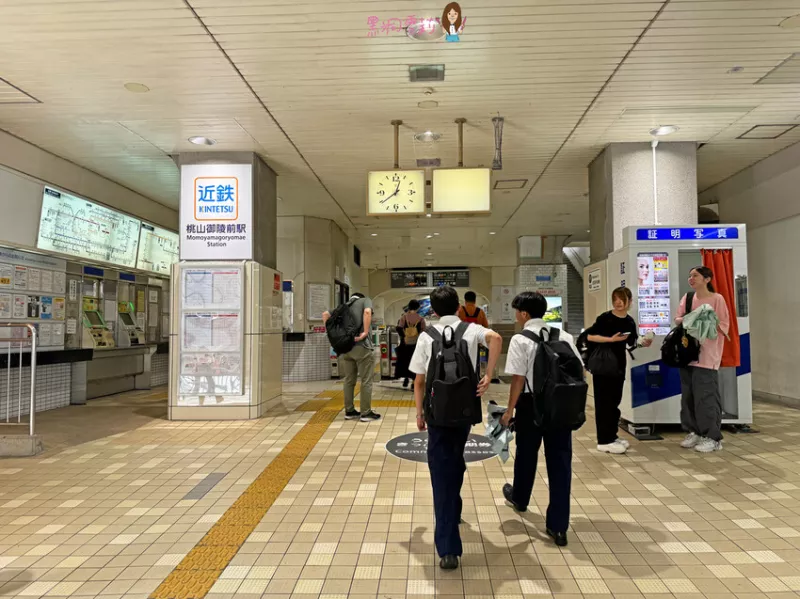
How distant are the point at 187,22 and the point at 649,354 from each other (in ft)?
16.4

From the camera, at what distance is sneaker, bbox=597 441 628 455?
14.9ft

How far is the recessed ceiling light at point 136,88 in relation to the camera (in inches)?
185

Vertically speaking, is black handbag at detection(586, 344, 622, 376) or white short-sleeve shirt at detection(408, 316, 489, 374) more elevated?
white short-sleeve shirt at detection(408, 316, 489, 374)

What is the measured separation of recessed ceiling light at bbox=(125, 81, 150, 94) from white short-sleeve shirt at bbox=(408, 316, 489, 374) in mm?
3848

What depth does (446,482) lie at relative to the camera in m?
2.51

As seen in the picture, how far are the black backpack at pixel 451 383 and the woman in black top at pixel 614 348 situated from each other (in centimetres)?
231

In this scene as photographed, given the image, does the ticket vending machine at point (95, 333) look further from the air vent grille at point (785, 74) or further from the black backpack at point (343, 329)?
the air vent grille at point (785, 74)

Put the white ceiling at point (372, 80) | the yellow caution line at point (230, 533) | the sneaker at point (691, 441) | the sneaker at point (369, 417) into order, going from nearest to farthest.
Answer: the yellow caution line at point (230, 533) < the white ceiling at point (372, 80) < the sneaker at point (691, 441) < the sneaker at point (369, 417)

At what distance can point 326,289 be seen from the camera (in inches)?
409

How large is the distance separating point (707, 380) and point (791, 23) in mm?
2833

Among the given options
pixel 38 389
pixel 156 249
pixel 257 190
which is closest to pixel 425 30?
pixel 257 190

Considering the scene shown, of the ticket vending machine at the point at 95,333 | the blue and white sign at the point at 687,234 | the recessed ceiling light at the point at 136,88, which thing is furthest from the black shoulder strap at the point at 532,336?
the ticket vending machine at the point at 95,333

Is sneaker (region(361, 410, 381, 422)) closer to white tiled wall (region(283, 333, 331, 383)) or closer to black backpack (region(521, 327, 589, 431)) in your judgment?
black backpack (region(521, 327, 589, 431))

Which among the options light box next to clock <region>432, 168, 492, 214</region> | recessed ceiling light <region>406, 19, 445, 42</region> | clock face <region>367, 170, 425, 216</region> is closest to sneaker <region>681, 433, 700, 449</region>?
light box next to clock <region>432, 168, 492, 214</region>
